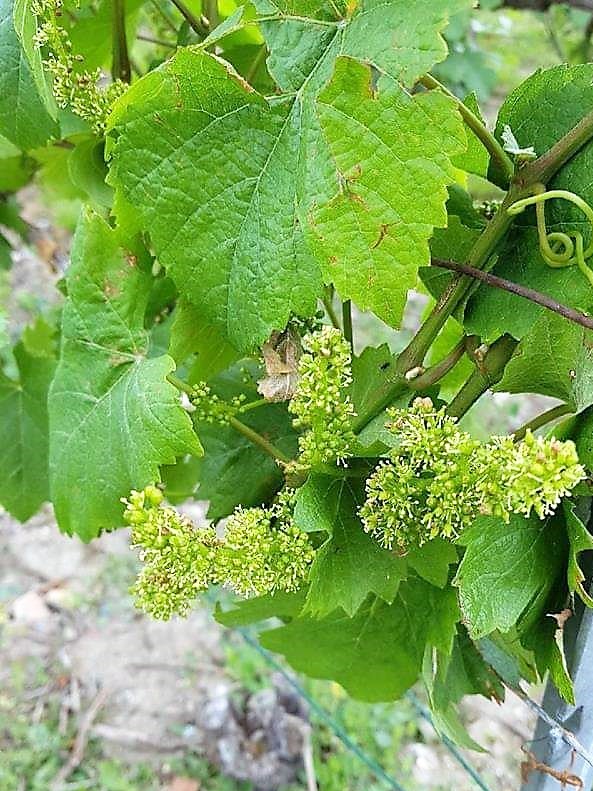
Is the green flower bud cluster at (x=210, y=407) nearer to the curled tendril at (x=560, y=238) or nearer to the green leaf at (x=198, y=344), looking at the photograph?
the green leaf at (x=198, y=344)

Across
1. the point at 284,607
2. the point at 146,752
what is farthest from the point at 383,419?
the point at 146,752

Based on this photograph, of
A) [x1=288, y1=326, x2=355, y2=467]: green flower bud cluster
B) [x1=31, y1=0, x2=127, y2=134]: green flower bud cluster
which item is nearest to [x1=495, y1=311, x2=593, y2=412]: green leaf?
[x1=288, y1=326, x2=355, y2=467]: green flower bud cluster

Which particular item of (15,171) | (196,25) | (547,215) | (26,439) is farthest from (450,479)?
(15,171)

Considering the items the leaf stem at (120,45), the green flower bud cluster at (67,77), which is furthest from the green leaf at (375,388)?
the leaf stem at (120,45)

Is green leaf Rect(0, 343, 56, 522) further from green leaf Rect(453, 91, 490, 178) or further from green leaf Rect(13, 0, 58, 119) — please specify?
green leaf Rect(453, 91, 490, 178)

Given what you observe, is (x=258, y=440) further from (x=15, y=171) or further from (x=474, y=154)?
(x=15, y=171)

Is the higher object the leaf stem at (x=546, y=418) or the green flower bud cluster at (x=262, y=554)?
the green flower bud cluster at (x=262, y=554)

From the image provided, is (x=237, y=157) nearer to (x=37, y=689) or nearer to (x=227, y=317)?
(x=227, y=317)
